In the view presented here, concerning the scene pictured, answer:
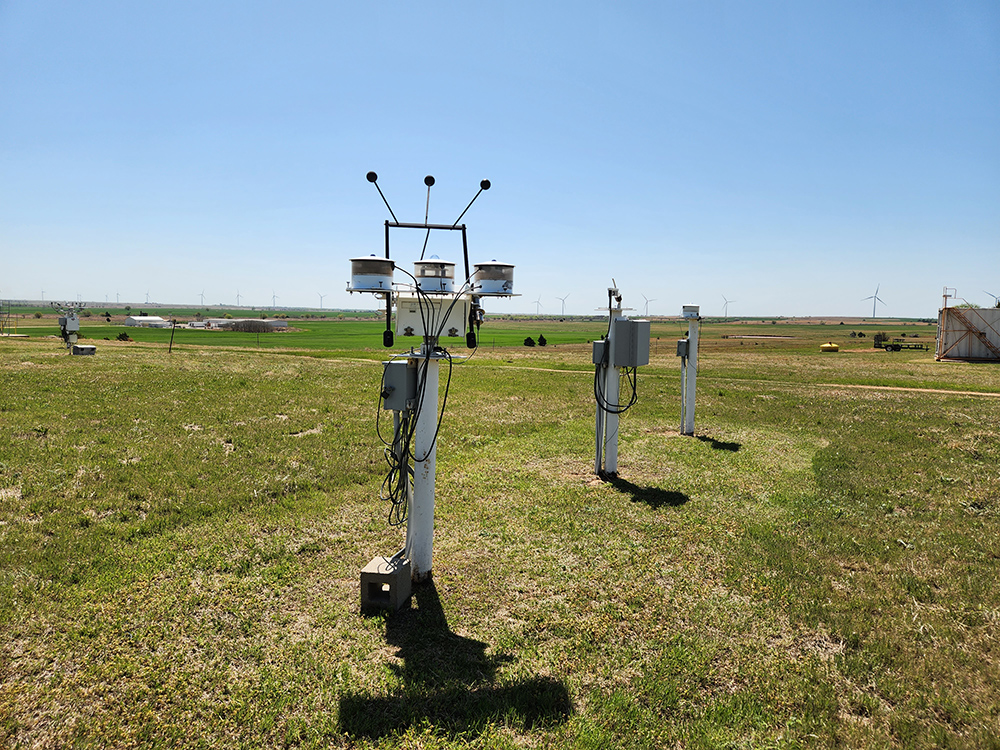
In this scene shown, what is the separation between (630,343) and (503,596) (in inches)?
256

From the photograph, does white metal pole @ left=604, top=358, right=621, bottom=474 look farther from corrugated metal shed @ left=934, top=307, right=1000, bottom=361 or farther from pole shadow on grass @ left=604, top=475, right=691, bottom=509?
corrugated metal shed @ left=934, top=307, right=1000, bottom=361

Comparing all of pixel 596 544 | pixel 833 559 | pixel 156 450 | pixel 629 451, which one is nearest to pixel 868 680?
pixel 833 559

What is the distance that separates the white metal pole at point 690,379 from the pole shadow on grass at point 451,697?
1146 cm

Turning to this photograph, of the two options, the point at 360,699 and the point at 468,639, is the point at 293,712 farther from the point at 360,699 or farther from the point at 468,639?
the point at 468,639

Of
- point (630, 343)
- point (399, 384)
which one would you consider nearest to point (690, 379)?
point (630, 343)

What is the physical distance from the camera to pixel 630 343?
11523 mm

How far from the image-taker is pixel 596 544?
8.09 m

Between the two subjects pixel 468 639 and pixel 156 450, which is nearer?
pixel 468 639

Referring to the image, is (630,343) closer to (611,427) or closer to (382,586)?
(611,427)

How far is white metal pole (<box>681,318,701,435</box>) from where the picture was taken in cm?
1550

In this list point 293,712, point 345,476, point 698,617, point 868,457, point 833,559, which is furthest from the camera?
point 868,457

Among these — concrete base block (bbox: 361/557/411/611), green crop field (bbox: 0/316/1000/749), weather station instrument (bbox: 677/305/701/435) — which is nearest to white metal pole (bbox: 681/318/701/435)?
weather station instrument (bbox: 677/305/701/435)

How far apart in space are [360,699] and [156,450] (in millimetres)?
9895

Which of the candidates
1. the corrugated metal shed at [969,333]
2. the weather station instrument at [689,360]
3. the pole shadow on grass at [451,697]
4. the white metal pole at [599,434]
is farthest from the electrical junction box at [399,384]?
the corrugated metal shed at [969,333]
